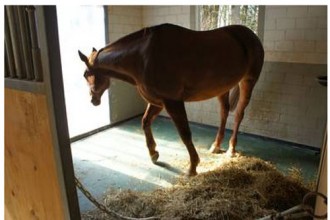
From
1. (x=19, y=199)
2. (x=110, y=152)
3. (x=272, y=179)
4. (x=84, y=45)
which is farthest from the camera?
(x=84, y=45)

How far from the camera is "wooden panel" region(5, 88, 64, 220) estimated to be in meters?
1.06

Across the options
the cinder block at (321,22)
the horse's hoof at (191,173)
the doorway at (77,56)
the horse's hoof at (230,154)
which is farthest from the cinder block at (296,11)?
the doorway at (77,56)

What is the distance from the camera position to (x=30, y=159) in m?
1.18

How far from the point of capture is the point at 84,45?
138 inches

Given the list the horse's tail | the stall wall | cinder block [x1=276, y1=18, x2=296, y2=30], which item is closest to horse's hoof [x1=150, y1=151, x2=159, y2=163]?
the horse's tail

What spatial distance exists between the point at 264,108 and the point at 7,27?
314 centimetres

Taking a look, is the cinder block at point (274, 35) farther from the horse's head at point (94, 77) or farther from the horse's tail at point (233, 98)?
the horse's head at point (94, 77)

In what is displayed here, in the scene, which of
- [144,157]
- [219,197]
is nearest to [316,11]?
[219,197]

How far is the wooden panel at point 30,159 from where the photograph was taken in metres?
1.06

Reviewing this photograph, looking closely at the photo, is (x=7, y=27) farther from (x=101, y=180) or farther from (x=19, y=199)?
(x=101, y=180)

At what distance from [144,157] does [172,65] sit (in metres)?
1.24

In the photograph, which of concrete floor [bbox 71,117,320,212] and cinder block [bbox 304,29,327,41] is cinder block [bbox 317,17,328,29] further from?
concrete floor [bbox 71,117,320,212]

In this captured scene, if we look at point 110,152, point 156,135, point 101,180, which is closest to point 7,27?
point 101,180

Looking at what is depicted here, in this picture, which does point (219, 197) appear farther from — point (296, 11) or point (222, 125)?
point (296, 11)
